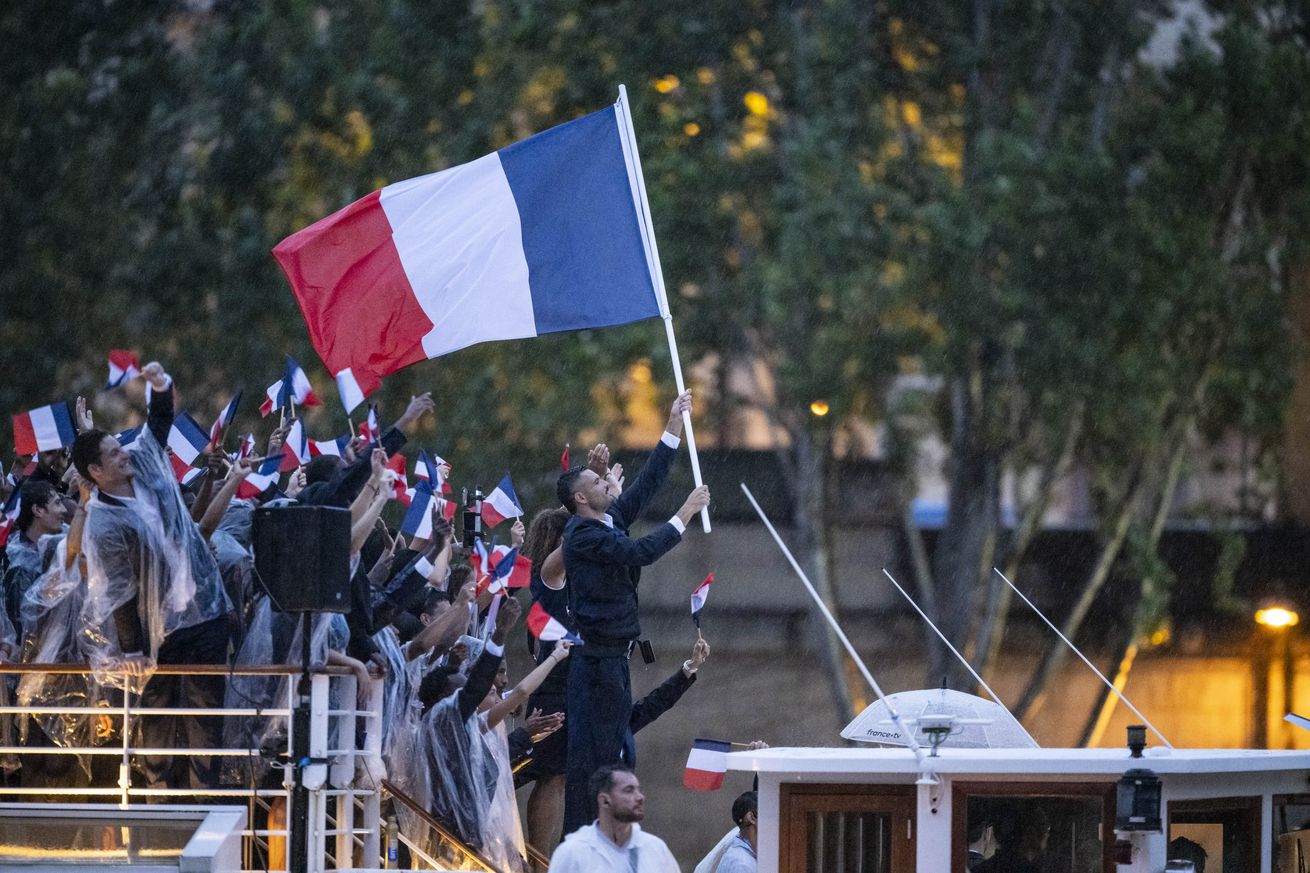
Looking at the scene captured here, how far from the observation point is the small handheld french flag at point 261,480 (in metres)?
11.3

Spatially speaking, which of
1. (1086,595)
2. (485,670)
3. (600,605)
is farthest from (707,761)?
(1086,595)

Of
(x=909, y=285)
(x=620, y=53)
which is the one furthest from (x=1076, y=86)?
(x=620, y=53)

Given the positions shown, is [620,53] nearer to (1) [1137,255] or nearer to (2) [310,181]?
(2) [310,181]

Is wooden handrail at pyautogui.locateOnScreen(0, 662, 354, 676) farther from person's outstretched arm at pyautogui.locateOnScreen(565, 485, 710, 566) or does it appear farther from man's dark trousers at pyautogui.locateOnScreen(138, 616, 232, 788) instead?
person's outstretched arm at pyautogui.locateOnScreen(565, 485, 710, 566)

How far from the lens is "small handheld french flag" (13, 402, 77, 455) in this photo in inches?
451

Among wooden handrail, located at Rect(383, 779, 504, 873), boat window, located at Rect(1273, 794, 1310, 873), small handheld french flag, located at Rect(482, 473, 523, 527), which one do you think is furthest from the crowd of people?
boat window, located at Rect(1273, 794, 1310, 873)

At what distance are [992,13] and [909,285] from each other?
12.2 feet

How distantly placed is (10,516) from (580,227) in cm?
333

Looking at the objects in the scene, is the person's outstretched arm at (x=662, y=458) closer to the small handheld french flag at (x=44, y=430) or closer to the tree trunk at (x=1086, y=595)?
the small handheld french flag at (x=44, y=430)

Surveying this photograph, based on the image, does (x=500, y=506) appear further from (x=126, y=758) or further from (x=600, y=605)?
(x=126, y=758)

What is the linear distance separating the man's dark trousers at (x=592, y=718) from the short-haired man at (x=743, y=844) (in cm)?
74

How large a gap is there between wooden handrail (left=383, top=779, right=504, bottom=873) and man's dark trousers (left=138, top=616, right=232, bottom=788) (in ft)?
3.12

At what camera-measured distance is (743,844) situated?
10.8m

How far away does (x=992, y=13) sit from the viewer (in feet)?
75.6
